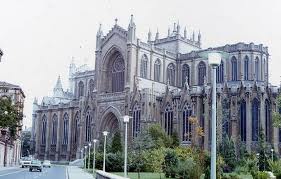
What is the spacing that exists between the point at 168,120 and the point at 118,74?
14.0 meters

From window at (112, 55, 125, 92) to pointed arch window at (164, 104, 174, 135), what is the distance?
10531 mm

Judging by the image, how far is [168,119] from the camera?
72875 millimetres

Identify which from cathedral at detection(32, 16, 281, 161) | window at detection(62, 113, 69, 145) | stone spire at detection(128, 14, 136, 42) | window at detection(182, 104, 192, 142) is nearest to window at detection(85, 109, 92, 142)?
cathedral at detection(32, 16, 281, 161)

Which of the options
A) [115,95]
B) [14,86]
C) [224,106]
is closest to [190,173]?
[224,106]

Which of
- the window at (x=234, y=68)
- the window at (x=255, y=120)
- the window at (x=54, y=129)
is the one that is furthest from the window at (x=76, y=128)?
the window at (x=255, y=120)

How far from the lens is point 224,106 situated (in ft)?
213

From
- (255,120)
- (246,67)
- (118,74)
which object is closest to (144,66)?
(118,74)

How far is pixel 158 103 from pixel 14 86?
29.9 meters

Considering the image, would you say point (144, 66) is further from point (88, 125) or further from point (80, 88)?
point (80, 88)

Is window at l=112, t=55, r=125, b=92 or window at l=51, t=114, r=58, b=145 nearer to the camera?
window at l=112, t=55, r=125, b=92

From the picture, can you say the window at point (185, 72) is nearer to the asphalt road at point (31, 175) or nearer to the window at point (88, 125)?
the window at point (88, 125)

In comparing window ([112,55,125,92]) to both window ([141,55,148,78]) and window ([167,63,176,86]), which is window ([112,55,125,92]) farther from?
window ([167,63,176,86])

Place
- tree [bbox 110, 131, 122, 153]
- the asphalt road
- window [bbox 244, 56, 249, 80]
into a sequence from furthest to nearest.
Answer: window [bbox 244, 56, 249, 80] → tree [bbox 110, 131, 122, 153] → the asphalt road

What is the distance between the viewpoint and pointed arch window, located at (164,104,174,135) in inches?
2842
